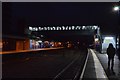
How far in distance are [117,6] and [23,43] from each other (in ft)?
141

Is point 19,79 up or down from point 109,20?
down

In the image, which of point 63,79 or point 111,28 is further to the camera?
point 111,28

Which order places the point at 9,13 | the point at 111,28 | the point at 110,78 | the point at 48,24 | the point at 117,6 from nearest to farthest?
the point at 110,78, the point at 117,6, the point at 111,28, the point at 48,24, the point at 9,13

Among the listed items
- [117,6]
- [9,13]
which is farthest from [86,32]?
[117,6]

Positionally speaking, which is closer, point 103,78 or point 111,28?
point 103,78

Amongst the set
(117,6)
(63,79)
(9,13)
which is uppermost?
(9,13)

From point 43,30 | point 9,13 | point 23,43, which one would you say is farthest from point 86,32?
point 23,43

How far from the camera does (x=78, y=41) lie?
15662 cm

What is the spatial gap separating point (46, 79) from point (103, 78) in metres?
3.29

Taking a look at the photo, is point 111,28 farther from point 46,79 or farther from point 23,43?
point 46,79

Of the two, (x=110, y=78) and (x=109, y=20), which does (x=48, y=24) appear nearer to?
(x=109, y=20)

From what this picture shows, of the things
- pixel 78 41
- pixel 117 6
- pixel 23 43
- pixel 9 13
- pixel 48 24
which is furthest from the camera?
pixel 78 41

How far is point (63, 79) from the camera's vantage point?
1547 cm

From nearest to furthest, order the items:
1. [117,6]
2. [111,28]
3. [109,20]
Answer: [117,6], [111,28], [109,20]
